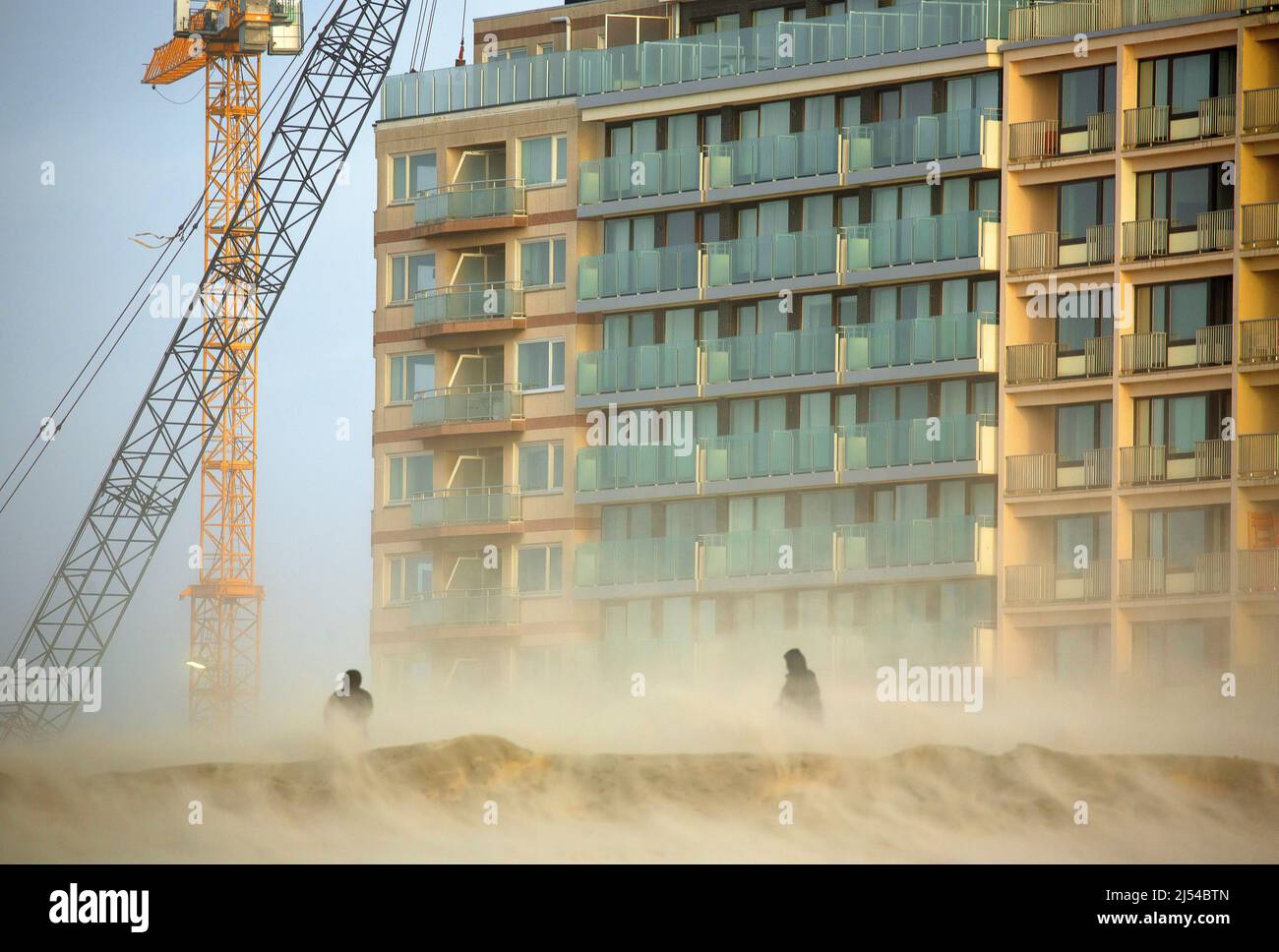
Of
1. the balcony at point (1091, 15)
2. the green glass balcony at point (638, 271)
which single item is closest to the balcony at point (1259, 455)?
the balcony at point (1091, 15)

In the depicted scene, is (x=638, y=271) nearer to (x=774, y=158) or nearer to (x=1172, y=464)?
(x=774, y=158)

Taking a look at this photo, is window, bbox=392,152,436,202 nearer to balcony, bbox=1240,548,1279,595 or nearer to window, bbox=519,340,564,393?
window, bbox=519,340,564,393

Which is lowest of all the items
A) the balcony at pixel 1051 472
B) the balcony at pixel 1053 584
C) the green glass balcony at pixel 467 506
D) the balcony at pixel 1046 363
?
the balcony at pixel 1053 584

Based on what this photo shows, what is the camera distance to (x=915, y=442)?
129 metres

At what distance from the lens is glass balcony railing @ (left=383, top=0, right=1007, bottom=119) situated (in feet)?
428

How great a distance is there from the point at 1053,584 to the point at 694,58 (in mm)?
23540

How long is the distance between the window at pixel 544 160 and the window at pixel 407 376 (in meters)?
7.56

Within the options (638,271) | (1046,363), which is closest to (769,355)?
(638,271)

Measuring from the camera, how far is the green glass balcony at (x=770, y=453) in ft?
431

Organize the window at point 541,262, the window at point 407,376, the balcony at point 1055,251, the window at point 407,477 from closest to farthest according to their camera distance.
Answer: the balcony at point 1055,251
the window at point 541,262
the window at point 407,477
the window at point 407,376

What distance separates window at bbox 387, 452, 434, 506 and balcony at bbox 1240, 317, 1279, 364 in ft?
102

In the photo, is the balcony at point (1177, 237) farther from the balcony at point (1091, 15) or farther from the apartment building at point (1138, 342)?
the balcony at point (1091, 15)

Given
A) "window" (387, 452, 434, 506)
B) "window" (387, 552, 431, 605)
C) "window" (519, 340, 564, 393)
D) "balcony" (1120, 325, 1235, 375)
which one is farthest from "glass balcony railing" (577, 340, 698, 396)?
"balcony" (1120, 325, 1235, 375)
